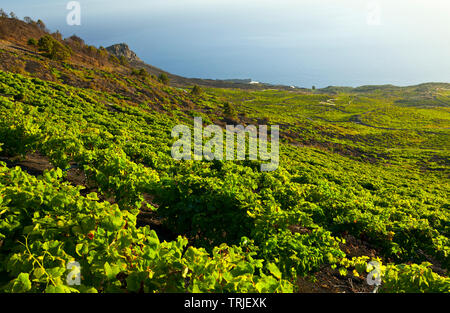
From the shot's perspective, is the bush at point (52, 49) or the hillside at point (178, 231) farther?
the bush at point (52, 49)

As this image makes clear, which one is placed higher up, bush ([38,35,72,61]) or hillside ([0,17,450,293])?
bush ([38,35,72,61])

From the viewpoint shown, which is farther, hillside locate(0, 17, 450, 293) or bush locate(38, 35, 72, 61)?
bush locate(38, 35, 72, 61)

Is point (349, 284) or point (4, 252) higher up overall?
point (4, 252)

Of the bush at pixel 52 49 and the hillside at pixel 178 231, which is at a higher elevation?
the bush at pixel 52 49

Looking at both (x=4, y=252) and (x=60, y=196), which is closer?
(x=4, y=252)

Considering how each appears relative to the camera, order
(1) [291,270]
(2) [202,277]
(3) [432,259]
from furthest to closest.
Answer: (3) [432,259]
(1) [291,270]
(2) [202,277]

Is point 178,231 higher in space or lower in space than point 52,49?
lower

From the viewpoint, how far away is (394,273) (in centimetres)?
403

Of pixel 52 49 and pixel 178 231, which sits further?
pixel 52 49

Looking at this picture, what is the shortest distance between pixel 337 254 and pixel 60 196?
602cm

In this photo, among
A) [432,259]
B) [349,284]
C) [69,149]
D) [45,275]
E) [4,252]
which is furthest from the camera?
[432,259]
